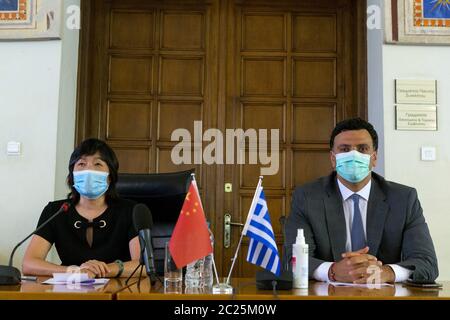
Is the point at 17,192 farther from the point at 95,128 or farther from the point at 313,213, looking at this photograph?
the point at 313,213

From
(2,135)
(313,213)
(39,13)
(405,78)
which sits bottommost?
(313,213)

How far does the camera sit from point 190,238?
1590 millimetres

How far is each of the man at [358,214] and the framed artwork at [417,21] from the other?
4.83 ft

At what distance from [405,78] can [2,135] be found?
2.64 meters

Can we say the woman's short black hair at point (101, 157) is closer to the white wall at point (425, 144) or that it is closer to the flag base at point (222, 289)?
the flag base at point (222, 289)

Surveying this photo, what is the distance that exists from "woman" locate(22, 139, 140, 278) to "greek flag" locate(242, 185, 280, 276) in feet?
2.34

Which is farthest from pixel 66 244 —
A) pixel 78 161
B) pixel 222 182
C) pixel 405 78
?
pixel 405 78

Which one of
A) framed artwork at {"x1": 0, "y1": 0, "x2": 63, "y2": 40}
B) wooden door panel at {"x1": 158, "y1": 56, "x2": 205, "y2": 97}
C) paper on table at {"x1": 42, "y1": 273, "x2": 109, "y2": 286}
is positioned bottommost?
paper on table at {"x1": 42, "y1": 273, "x2": 109, "y2": 286}

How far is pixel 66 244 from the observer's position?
7.62 ft

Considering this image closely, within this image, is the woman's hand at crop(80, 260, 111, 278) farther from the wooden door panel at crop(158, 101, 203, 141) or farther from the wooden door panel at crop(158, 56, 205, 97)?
the wooden door panel at crop(158, 56, 205, 97)

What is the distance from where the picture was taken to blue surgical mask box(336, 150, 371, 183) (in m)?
2.23

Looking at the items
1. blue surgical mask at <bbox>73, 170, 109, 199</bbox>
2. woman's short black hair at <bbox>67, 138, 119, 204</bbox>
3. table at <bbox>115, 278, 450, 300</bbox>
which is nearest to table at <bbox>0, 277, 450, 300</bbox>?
table at <bbox>115, 278, 450, 300</bbox>

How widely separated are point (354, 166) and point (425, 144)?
1.46 meters
